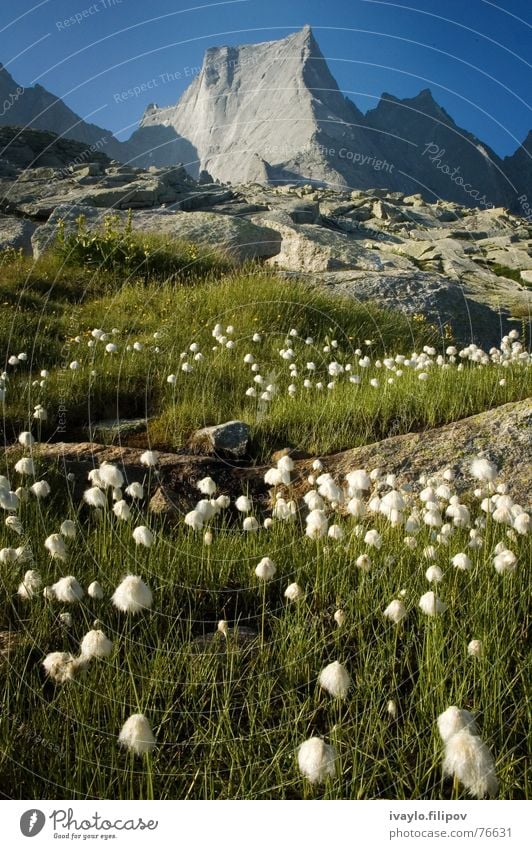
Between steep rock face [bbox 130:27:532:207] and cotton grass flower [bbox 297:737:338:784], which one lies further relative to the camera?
steep rock face [bbox 130:27:532:207]

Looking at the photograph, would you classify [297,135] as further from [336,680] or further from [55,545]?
[336,680]

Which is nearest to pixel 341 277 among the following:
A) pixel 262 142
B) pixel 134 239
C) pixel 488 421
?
pixel 262 142

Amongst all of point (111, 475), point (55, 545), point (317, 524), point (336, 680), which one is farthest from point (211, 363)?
point (336, 680)

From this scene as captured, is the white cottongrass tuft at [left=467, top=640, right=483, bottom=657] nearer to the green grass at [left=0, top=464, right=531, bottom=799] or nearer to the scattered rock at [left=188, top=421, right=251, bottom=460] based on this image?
the green grass at [left=0, top=464, right=531, bottom=799]

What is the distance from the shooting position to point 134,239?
40.7 feet

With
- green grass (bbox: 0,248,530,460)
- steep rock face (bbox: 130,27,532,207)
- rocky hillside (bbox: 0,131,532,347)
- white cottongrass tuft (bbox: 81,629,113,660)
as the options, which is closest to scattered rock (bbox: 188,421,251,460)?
green grass (bbox: 0,248,530,460)

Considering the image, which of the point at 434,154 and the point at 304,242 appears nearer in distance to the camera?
the point at 304,242

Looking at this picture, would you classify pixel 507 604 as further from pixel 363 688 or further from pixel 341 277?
pixel 341 277

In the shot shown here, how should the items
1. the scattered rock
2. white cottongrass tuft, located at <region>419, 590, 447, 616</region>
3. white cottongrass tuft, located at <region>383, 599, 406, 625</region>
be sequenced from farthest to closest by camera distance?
the scattered rock
white cottongrass tuft, located at <region>383, 599, 406, 625</region>
white cottongrass tuft, located at <region>419, 590, 447, 616</region>

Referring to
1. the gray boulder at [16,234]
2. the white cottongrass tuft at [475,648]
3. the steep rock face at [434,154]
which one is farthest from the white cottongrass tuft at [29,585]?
the steep rock face at [434,154]

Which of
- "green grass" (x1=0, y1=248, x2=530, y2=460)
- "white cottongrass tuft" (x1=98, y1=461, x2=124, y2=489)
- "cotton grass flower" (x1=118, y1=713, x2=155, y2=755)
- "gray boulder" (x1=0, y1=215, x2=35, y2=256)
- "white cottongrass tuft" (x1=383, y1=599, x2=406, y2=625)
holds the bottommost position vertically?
"cotton grass flower" (x1=118, y1=713, x2=155, y2=755)

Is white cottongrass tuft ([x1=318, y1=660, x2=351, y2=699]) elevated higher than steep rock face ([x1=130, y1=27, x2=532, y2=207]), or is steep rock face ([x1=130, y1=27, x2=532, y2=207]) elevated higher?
steep rock face ([x1=130, y1=27, x2=532, y2=207])
